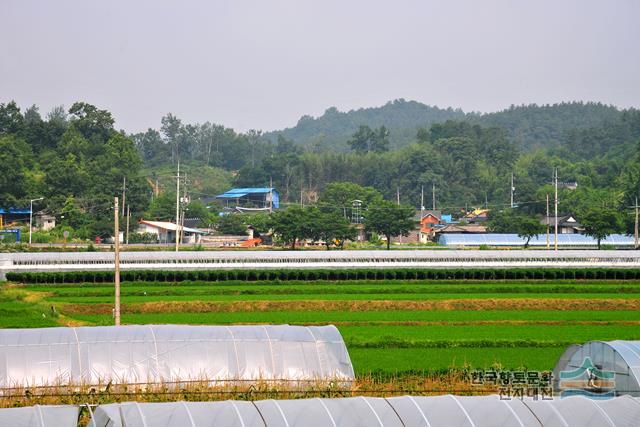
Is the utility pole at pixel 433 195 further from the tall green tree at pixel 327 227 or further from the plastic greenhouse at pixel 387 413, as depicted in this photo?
the plastic greenhouse at pixel 387 413

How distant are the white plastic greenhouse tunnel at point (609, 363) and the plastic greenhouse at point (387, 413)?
3398 mm

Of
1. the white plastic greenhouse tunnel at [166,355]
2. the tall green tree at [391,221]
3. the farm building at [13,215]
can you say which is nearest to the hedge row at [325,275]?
the white plastic greenhouse tunnel at [166,355]

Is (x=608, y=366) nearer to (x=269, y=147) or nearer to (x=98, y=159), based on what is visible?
(x=98, y=159)

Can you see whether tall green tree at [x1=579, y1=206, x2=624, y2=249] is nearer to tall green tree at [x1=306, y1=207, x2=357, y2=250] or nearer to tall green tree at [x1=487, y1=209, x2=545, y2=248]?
tall green tree at [x1=487, y1=209, x2=545, y2=248]

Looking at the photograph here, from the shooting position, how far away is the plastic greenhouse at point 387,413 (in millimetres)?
15578

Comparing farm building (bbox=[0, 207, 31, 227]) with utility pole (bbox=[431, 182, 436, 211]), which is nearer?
farm building (bbox=[0, 207, 31, 227])

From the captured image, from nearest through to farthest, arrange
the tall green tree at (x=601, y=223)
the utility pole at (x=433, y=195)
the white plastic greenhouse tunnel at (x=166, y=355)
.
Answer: the white plastic greenhouse tunnel at (x=166, y=355) < the tall green tree at (x=601, y=223) < the utility pole at (x=433, y=195)

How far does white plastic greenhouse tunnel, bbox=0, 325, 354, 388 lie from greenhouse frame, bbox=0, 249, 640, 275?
29.0 metres

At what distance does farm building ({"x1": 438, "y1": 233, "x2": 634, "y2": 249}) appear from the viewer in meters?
85.7

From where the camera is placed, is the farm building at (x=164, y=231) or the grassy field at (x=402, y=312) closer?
the grassy field at (x=402, y=312)

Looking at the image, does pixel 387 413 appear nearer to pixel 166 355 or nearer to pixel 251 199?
pixel 166 355

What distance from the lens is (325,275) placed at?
49500 millimetres

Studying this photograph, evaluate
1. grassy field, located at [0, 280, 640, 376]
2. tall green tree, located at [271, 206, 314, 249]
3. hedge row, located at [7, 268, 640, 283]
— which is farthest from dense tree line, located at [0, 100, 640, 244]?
grassy field, located at [0, 280, 640, 376]

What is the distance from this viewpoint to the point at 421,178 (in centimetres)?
12925
